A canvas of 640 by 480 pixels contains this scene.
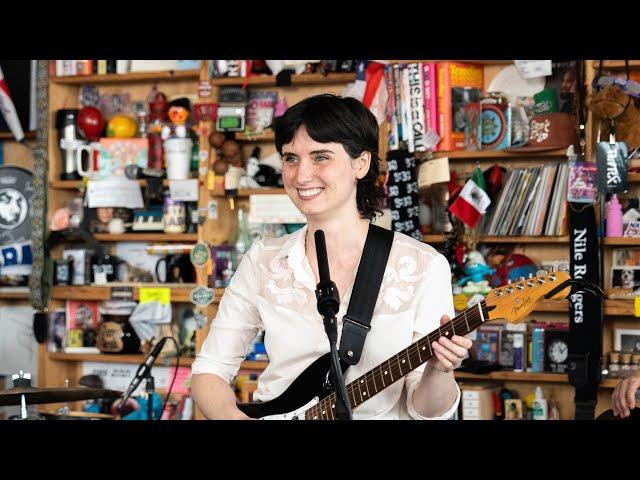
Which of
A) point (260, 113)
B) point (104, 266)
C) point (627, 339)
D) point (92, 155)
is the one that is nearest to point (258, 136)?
point (260, 113)

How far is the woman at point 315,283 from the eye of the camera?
2121 millimetres

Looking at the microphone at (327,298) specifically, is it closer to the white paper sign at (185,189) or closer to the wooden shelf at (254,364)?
the wooden shelf at (254,364)

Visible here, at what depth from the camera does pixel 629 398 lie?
244 cm

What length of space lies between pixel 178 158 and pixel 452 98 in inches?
58.0

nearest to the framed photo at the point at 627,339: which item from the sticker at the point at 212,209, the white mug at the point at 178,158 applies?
the sticker at the point at 212,209

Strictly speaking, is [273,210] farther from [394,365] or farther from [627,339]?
[394,365]

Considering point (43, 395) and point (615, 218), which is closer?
point (43, 395)

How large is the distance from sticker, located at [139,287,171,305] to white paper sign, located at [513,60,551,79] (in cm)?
210

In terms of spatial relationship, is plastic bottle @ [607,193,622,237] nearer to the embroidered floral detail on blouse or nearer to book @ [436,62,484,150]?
book @ [436,62,484,150]

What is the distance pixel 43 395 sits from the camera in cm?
299

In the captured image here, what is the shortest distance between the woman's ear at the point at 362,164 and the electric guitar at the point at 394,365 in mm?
443

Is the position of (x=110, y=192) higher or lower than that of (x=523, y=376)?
higher

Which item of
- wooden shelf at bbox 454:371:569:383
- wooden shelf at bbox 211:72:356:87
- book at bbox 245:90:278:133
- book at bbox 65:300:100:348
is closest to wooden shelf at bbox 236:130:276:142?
book at bbox 245:90:278:133
